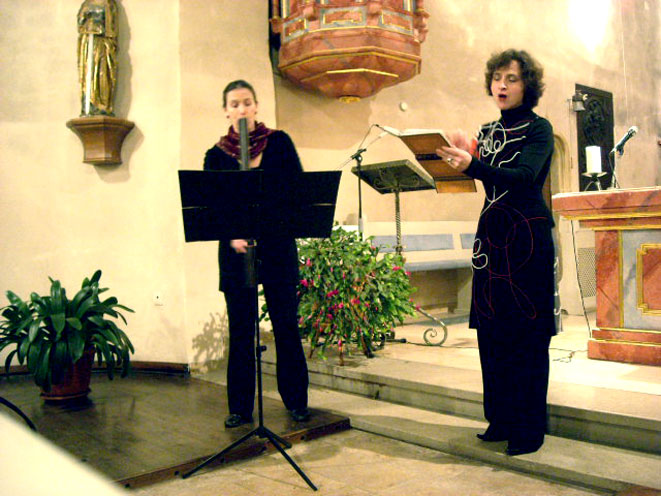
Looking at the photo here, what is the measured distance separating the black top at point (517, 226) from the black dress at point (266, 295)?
2.82 feet

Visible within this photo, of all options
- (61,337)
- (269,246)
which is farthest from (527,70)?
(61,337)

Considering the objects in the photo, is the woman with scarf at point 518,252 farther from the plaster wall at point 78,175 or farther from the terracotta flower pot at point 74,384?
the plaster wall at point 78,175

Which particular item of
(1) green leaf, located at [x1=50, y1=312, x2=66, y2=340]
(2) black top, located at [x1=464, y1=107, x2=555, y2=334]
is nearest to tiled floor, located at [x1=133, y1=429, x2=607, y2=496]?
(2) black top, located at [x1=464, y1=107, x2=555, y2=334]

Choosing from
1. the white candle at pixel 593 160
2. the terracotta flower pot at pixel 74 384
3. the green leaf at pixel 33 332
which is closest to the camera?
the green leaf at pixel 33 332

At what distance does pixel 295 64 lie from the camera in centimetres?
511

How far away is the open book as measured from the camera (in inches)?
90.5

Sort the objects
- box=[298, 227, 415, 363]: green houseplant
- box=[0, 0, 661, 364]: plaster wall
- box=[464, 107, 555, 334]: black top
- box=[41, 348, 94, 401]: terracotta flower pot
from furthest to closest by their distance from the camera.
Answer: box=[0, 0, 661, 364]: plaster wall, box=[298, 227, 415, 363]: green houseplant, box=[41, 348, 94, 401]: terracotta flower pot, box=[464, 107, 555, 334]: black top

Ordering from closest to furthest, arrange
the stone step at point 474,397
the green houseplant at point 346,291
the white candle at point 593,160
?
the stone step at point 474,397, the green houseplant at point 346,291, the white candle at point 593,160

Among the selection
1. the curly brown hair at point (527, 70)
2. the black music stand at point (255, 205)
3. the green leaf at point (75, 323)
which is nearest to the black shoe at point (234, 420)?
the black music stand at point (255, 205)

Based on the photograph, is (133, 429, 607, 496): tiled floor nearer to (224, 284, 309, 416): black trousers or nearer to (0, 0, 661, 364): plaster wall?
(224, 284, 309, 416): black trousers

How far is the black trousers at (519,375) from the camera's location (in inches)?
97.3

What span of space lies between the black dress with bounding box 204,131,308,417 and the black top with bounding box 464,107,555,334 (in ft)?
2.82

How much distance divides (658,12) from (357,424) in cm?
965

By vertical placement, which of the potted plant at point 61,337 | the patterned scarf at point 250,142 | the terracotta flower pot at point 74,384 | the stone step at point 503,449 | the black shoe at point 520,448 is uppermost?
the patterned scarf at point 250,142
